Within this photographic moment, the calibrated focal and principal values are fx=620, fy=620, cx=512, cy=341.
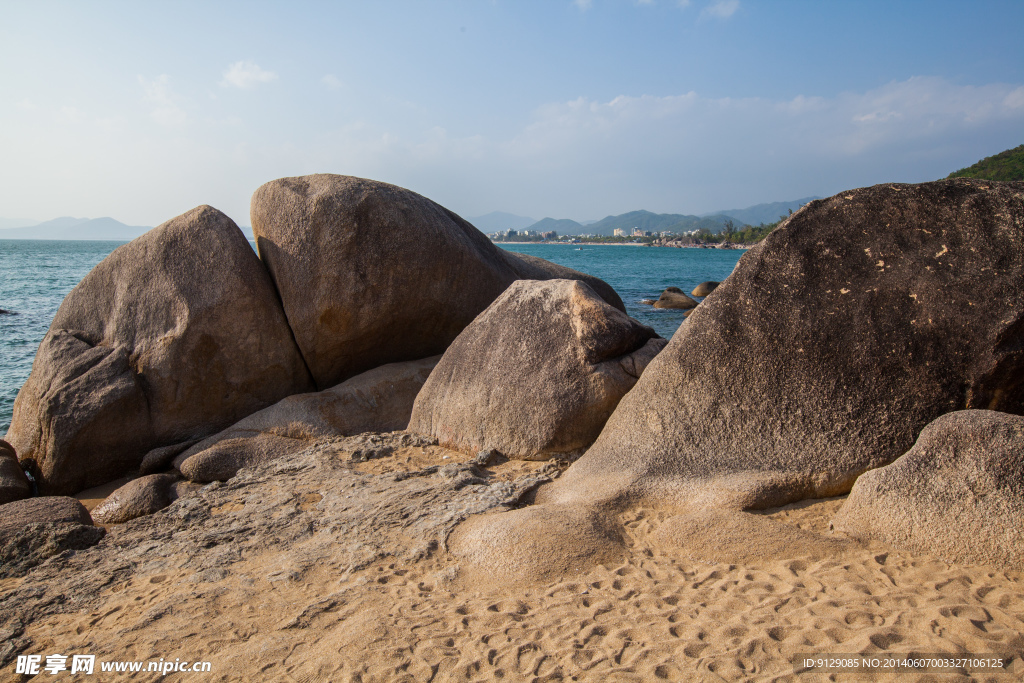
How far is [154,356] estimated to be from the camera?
6.75m

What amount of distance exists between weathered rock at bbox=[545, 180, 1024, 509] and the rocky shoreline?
0.02 metres

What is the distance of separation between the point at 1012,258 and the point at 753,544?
2.58 metres

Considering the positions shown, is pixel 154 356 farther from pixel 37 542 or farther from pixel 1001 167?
pixel 1001 167

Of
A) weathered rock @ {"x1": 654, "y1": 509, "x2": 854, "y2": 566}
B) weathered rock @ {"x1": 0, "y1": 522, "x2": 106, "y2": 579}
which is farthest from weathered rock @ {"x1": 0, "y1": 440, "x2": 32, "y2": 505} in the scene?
weathered rock @ {"x1": 654, "y1": 509, "x2": 854, "y2": 566}

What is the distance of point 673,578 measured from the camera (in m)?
3.39

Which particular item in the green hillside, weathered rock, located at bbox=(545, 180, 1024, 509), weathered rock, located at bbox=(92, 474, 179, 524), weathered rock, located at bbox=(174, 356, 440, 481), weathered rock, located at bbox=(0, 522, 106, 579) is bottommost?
weathered rock, located at bbox=(92, 474, 179, 524)

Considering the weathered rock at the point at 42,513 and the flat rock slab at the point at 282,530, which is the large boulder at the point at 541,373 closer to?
the flat rock slab at the point at 282,530

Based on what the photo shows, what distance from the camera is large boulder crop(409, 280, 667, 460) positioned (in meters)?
5.38

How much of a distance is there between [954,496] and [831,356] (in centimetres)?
113

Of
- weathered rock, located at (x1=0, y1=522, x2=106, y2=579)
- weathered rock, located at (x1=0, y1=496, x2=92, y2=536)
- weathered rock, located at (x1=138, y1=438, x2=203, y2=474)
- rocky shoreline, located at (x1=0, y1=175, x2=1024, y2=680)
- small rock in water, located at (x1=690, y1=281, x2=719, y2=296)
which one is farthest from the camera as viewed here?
small rock in water, located at (x1=690, y1=281, x2=719, y2=296)

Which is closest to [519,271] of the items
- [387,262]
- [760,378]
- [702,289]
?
[387,262]

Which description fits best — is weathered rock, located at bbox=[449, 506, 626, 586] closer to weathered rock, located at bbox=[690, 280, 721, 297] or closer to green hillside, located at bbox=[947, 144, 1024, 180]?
weathered rock, located at bbox=[690, 280, 721, 297]

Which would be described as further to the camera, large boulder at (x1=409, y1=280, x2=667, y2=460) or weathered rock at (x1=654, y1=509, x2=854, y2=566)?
large boulder at (x1=409, y1=280, x2=667, y2=460)

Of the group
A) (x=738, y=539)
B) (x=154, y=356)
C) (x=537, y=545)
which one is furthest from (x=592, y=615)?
(x=154, y=356)
